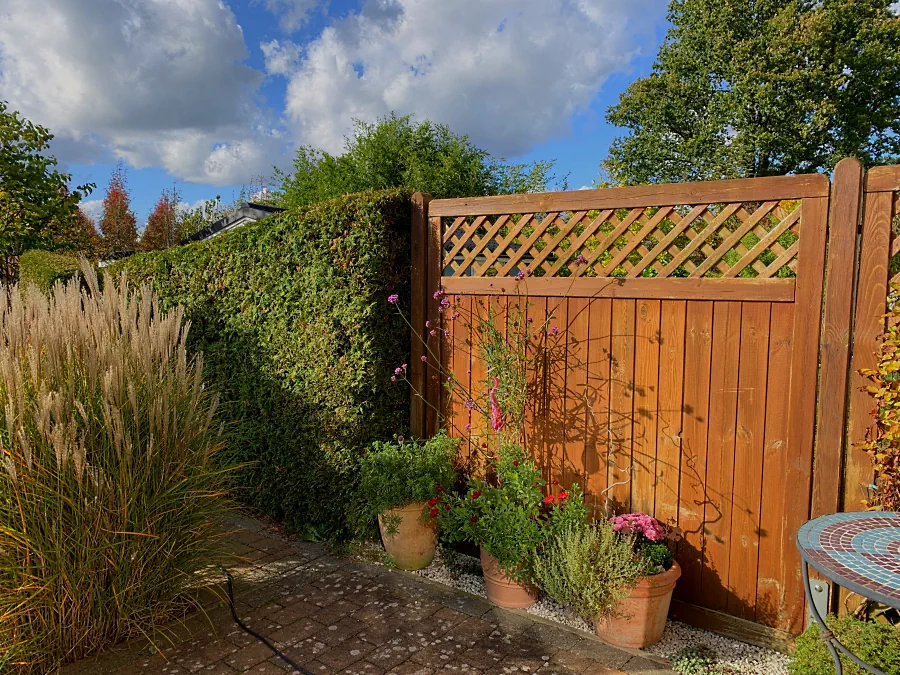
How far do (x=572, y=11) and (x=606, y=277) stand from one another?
2976mm

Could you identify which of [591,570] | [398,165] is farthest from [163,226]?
[591,570]

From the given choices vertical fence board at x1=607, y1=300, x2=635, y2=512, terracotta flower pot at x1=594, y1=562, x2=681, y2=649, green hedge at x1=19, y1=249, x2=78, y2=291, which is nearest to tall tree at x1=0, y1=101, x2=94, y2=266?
green hedge at x1=19, y1=249, x2=78, y2=291

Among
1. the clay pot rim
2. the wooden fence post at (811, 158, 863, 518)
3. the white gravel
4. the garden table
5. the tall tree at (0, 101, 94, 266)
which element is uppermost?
the tall tree at (0, 101, 94, 266)

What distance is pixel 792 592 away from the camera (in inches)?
99.5

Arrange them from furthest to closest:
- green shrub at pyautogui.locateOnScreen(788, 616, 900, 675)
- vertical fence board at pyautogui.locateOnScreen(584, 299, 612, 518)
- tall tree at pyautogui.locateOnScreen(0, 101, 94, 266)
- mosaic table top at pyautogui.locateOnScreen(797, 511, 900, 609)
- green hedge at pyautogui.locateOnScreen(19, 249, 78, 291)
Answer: tall tree at pyautogui.locateOnScreen(0, 101, 94, 266) < green hedge at pyautogui.locateOnScreen(19, 249, 78, 291) < vertical fence board at pyautogui.locateOnScreen(584, 299, 612, 518) < green shrub at pyautogui.locateOnScreen(788, 616, 900, 675) < mosaic table top at pyautogui.locateOnScreen(797, 511, 900, 609)

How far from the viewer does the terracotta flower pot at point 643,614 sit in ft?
8.18

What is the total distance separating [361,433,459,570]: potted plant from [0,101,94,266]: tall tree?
7590 mm

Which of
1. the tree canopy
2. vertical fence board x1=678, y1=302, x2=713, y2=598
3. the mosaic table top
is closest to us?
the mosaic table top

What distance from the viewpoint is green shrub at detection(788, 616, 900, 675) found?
1.94m

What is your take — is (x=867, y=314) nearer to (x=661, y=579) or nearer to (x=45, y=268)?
(x=661, y=579)

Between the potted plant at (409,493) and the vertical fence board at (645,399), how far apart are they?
1066 millimetres

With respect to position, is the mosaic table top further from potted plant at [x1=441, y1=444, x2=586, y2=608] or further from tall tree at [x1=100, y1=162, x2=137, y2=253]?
tall tree at [x1=100, y1=162, x2=137, y2=253]

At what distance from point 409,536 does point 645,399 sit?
1539 mm

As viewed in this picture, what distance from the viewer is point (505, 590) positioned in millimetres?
2922
